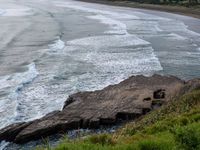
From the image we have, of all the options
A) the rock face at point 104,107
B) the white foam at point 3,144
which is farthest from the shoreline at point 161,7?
the white foam at point 3,144

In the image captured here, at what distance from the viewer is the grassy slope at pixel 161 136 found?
953cm

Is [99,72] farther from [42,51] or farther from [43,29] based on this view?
[43,29]

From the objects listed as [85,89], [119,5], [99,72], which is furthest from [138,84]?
[119,5]

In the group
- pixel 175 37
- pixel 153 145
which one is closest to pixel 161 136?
pixel 153 145

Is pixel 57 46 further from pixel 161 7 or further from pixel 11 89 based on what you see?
pixel 161 7

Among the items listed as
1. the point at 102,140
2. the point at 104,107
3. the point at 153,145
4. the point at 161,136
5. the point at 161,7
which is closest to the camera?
the point at 153,145

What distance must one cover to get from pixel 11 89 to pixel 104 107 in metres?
6.42

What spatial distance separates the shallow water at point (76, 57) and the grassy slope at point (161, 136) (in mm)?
6411

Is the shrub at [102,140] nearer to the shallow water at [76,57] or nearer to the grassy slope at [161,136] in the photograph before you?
the grassy slope at [161,136]

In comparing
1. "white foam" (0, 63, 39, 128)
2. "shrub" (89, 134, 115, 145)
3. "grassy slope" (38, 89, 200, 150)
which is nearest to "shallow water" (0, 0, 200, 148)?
"white foam" (0, 63, 39, 128)

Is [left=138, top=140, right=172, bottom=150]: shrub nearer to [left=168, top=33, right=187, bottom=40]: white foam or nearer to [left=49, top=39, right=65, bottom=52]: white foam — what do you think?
[left=49, top=39, right=65, bottom=52]: white foam

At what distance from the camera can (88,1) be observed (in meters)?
110

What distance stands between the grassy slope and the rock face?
275 cm

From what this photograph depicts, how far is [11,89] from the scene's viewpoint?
2389 cm
